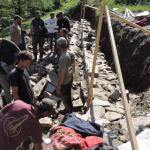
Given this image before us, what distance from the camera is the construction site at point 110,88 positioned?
2.36 meters

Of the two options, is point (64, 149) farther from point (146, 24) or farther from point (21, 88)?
point (146, 24)

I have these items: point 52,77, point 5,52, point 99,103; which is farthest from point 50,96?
point 5,52

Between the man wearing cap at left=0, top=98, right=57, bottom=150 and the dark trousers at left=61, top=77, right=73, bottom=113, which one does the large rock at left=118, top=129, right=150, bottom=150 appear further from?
the dark trousers at left=61, top=77, right=73, bottom=113

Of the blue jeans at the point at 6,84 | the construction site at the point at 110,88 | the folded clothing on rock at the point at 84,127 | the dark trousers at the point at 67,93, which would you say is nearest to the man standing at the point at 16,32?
the construction site at the point at 110,88

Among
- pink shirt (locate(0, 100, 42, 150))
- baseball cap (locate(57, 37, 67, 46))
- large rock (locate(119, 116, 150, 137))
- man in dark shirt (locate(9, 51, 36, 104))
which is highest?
baseball cap (locate(57, 37, 67, 46))

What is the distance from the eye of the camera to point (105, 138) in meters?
2.29

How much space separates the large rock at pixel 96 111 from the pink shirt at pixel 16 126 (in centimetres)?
169

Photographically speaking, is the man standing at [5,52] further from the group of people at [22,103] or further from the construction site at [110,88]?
the construction site at [110,88]

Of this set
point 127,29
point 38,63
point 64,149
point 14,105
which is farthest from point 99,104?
point 127,29

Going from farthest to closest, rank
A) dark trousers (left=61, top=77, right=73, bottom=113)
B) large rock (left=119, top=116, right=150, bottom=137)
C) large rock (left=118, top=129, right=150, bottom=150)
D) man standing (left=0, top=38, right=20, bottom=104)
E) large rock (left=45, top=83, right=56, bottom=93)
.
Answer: large rock (left=45, top=83, right=56, bottom=93)
dark trousers (left=61, top=77, right=73, bottom=113)
man standing (left=0, top=38, right=20, bottom=104)
large rock (left=119, top=116, right=150, bottom=137)
large rock (left=118, top=129, right=150, bottom=150)

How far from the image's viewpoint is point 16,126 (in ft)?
5.97

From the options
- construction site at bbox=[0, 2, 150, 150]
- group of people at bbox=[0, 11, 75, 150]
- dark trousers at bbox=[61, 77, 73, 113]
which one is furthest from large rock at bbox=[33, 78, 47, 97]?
dark trousers at bbox=[61, 77, 73, 113]

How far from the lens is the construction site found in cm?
236

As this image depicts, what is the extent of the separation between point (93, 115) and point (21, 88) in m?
1.66
